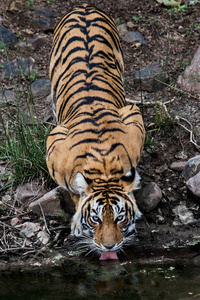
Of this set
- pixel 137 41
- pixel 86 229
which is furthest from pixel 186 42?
pixel 86 229

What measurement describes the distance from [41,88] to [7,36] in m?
1.23

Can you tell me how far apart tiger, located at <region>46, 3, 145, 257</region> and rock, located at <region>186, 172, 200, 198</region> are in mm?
795

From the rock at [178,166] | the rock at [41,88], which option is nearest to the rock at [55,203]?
the rock at [178,166]

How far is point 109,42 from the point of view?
5449 millimetres

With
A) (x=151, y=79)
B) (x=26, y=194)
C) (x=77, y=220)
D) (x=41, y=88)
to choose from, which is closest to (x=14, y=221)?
(x=26, y=194)

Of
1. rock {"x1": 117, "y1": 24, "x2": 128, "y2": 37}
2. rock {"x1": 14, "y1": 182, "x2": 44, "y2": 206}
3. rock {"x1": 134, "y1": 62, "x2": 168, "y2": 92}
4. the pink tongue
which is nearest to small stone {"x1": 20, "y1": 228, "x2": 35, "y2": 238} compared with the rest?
rock {"x1": 14, "y1": 182, "x2": 44, "y2": 206}

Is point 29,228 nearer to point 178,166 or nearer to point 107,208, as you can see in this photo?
point 107,208

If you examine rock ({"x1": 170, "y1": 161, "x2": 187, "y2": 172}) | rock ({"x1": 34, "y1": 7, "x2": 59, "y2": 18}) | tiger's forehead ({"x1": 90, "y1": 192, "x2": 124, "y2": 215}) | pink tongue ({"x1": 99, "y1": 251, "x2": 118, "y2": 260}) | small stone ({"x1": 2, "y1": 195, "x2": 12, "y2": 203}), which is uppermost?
rock ({"x1": 34, "y1": 7, "x2": 59, "y2": 18})

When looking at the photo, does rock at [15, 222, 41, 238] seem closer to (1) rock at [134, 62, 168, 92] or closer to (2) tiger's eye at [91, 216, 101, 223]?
(2) tiger's eye at [91, 216, 101, 223]

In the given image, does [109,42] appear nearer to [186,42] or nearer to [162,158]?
[162,158]

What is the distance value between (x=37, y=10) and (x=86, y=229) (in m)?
4.98

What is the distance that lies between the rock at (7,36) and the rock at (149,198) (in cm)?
366

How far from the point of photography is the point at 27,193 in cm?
548

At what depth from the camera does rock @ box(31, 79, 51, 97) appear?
708 cm
